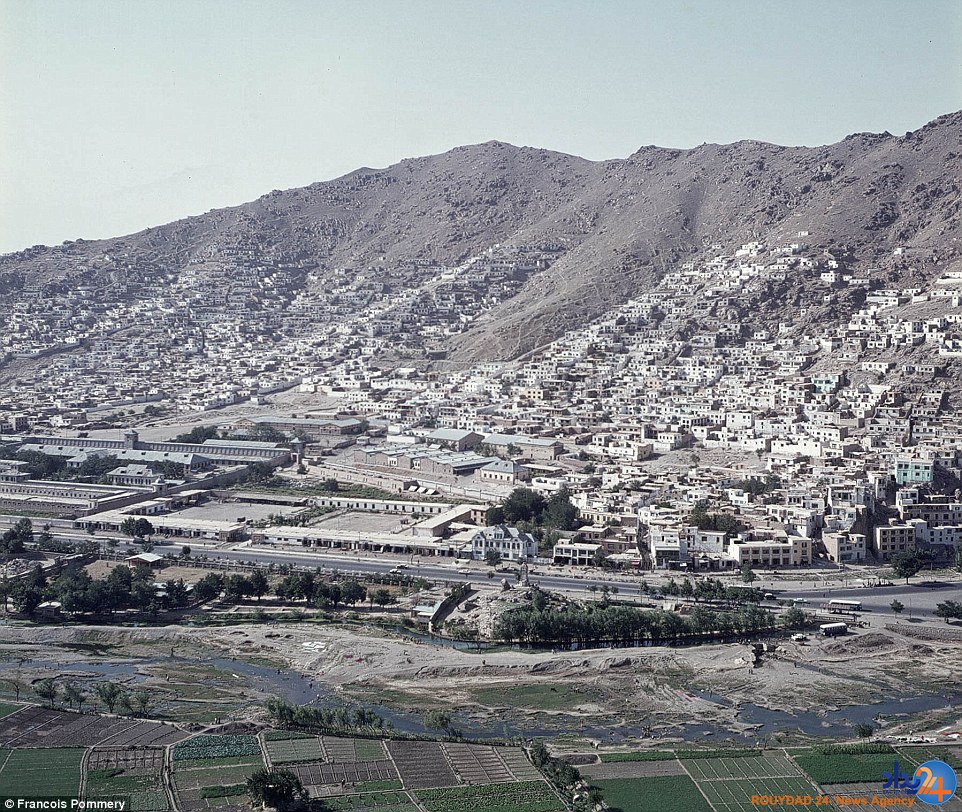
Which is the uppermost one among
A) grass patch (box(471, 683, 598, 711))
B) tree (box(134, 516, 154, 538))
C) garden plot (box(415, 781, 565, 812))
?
tree (box(134, 516, 154, 538))

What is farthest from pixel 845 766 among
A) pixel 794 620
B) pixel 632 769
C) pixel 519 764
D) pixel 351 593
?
pixel 351 593

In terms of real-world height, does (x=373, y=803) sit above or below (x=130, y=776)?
below

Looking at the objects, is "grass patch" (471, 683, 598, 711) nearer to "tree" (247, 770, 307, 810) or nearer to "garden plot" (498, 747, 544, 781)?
"garden plot" (498, 747, 544, 781)

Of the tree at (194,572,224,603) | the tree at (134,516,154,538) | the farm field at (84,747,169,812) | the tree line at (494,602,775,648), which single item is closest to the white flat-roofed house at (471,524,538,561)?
the tree line at (494,602,775,648)

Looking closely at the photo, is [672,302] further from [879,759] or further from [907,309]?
[879,759]

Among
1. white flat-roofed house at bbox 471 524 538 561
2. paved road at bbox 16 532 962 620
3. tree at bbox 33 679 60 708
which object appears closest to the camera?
tree at bbox 33 679 60 708

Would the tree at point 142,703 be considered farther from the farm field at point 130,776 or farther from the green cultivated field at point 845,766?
the green cultivated field at point 845,766

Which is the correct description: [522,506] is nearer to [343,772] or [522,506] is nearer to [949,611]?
[949,611]
